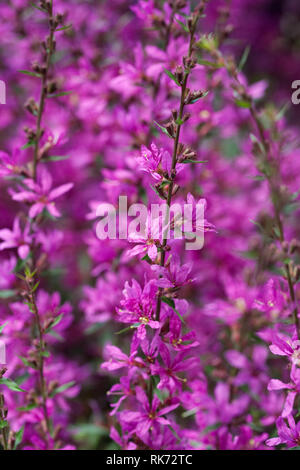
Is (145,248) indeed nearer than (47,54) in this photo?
Yes

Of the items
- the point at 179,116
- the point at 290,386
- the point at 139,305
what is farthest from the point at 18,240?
the point at 290,386

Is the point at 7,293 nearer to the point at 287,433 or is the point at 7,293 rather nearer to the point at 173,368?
the point at 173,368

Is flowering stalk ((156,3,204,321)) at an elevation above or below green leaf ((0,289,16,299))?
above

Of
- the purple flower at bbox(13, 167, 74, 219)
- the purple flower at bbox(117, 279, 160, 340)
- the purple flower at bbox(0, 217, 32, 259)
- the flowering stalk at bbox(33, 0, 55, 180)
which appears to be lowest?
the purple flower at bbox(117, 279, 160, 340)

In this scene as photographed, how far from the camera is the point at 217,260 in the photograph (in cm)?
181

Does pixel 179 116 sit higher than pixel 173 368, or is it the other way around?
pixel 179 116

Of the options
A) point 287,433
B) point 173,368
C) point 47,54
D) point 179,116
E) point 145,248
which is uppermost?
point 47,54

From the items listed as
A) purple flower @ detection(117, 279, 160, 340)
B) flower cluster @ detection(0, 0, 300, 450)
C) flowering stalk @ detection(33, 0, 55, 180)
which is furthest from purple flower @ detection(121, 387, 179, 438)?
flowering stalk @ detection(33, 0, 55, 180)

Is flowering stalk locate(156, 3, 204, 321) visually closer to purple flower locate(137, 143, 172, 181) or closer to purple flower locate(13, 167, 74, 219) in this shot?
purple flower locate(137, 143, 172, 181)

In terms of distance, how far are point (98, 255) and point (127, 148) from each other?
1.17 feet

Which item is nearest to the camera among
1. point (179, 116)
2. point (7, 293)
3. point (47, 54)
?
point (179, 116)
